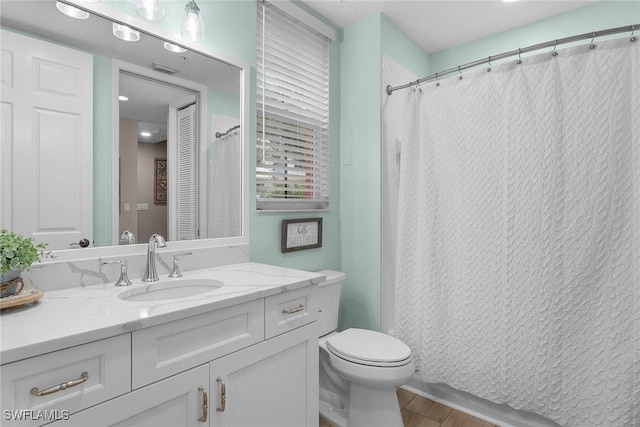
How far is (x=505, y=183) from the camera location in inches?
67.0

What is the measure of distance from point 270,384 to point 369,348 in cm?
63

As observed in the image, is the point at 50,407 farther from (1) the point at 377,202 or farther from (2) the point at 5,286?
(1) the point at 377,202

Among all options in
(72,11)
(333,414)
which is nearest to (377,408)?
(333,414)

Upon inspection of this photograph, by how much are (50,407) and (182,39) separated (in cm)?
146

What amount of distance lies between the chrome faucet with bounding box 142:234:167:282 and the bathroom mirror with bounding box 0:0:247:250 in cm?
7

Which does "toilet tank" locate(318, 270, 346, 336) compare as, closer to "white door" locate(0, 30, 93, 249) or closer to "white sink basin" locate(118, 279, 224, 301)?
"white sink basin" locate(118, 279, 224, 301)

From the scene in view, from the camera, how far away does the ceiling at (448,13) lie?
2145 mm

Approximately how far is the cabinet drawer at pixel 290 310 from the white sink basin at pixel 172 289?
25 cm

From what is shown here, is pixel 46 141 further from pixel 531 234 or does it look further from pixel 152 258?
pixel 531 234

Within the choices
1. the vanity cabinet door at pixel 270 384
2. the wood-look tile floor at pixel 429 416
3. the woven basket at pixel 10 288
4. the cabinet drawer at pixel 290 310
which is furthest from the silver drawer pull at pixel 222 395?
the wood-look tile floor at pixel 429 416

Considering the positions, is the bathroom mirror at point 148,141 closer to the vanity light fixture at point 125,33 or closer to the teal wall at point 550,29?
the vanity light fixture at point 125,33

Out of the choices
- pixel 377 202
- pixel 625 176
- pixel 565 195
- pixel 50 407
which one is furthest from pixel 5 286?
pixel 625 176

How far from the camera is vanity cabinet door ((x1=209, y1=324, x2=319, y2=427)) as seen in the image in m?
1.08

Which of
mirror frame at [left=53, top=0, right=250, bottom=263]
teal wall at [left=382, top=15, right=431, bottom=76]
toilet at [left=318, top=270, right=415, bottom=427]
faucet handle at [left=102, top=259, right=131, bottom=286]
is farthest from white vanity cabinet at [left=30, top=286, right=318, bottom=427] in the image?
teal wall at [left=382, top=15, right=431, bottom=76]
